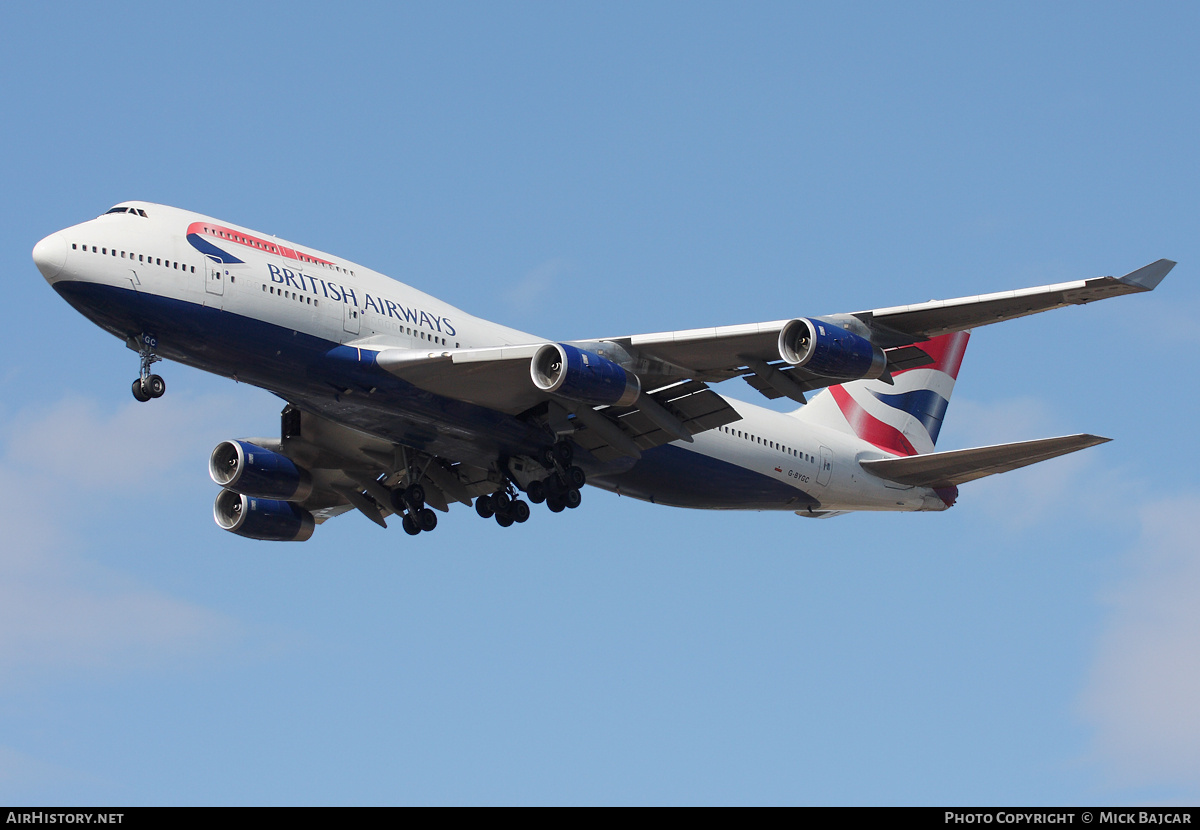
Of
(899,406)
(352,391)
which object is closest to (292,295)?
(352,391)

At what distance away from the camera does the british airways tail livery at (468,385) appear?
2905 centimetres

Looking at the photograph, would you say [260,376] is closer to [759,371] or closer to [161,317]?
[161,317]

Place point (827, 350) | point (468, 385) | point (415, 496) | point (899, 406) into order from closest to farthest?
point (827, 350) < point (468, 385) < point (415, 496) < point (899, 406)

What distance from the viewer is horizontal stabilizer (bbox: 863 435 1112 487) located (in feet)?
107

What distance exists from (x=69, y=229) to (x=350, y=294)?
6.00m

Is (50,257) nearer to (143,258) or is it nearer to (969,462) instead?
(143,258)

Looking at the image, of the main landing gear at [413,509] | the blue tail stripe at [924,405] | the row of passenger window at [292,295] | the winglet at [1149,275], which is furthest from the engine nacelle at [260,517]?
the winglet at [1149,275]

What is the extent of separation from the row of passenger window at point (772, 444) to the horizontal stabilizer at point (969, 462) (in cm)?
200

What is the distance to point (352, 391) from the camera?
30.9m

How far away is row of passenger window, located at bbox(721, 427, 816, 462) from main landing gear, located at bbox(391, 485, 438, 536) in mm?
8073

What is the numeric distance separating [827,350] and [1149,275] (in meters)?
6.42

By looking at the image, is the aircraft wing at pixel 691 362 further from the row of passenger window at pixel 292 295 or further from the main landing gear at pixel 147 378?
the main landing gear at pixel 147 378

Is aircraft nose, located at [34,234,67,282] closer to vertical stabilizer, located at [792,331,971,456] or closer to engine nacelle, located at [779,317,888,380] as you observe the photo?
→ engine nacelle, located at [779,317,888,380]
